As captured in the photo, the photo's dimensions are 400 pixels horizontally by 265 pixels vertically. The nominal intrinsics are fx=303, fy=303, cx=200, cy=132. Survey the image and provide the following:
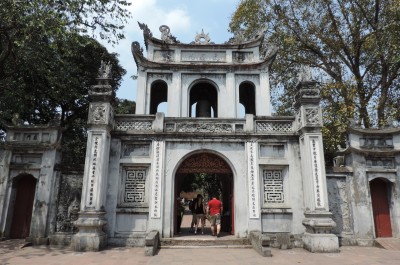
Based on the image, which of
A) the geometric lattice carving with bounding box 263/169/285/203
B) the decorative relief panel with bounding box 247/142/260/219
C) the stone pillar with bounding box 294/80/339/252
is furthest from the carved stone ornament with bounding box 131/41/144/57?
the geometric lattice carving with bounding box 263/169/285/203

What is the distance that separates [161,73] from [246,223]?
675 centimetres

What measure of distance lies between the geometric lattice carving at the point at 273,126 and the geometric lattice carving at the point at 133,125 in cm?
384

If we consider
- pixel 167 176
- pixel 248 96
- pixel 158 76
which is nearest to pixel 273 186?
pixel 167 176

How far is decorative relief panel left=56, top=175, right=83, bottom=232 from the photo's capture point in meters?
9.90

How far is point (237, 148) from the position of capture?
10445 millimetres

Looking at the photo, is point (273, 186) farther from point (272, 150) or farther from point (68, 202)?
point (68, 202)

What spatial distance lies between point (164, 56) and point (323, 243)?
9.14 m

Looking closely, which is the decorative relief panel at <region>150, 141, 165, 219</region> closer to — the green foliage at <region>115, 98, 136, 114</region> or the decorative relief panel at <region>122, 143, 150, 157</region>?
the decorative relief panel at <region>122, 143, 150, 157</region>

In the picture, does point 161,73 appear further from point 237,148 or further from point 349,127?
point 349,127

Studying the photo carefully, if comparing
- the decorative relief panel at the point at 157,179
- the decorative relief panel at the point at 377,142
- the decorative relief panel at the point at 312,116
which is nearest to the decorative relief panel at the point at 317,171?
the decorative relief panel at the point at 312,116

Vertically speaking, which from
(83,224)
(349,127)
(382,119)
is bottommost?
(83,224)

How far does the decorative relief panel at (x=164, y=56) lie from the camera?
12.8 metres

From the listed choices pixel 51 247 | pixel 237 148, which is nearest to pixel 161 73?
pixel 237 148

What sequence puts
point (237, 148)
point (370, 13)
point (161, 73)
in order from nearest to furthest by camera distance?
point (237, 148) < point (161, 73) < point (370, 13)
